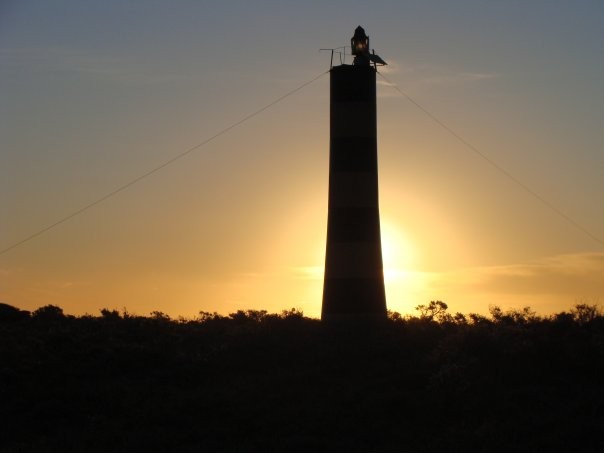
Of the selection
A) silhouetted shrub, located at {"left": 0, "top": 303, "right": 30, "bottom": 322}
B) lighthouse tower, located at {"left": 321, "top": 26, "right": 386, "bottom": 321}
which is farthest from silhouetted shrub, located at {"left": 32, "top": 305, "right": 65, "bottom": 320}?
lighthouse tower, located at {"left": 321, "top": 26, "right": 386, "bottom": 321}

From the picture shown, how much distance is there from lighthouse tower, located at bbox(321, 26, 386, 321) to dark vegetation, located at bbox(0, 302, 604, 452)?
140cm

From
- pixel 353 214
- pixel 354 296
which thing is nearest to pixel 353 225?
pixel 353 214

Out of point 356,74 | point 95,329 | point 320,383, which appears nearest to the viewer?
point 320,383

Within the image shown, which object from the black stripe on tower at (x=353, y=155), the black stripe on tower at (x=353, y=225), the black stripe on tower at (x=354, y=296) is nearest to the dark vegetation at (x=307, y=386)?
the black stripe on tower at (x=354, y=296)

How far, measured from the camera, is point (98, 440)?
20.8 metres

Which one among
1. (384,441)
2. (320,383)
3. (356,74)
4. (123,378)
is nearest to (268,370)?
(320,383)

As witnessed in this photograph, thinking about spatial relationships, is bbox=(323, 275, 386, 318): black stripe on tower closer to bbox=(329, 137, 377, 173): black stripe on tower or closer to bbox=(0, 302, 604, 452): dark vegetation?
bbox=(0, 302, 604, 452): dark vegetation

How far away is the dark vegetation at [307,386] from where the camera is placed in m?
20.5

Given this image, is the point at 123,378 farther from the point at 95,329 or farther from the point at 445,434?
the point at 445,434

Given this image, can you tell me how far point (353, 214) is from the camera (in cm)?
3197

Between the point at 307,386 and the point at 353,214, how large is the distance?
914 centimetres

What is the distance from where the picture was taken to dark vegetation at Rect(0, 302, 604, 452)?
67.4 feet

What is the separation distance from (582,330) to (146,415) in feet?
40.0

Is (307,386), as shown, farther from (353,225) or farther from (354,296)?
(353,225)
